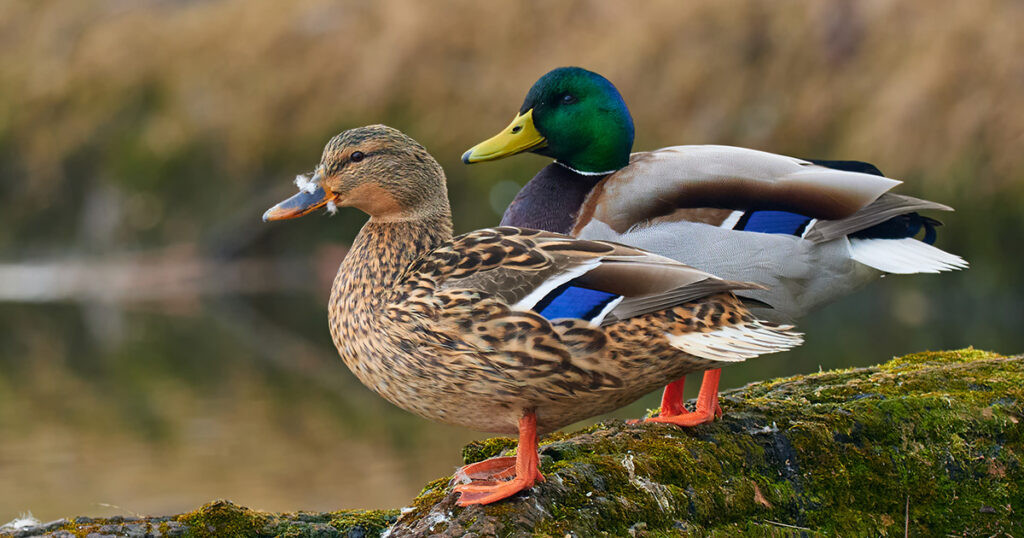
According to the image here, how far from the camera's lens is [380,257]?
3.32 m

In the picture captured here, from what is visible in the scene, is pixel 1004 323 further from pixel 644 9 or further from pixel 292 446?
pixel 644 9

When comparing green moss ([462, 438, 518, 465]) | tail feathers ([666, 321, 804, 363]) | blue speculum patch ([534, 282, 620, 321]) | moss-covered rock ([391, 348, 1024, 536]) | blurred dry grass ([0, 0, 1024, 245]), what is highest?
blurred dry grass ([0, 0, 1024, 245])

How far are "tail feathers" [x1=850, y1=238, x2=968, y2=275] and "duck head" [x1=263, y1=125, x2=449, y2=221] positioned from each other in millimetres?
1986

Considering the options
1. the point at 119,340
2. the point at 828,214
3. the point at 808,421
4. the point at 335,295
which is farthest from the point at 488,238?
the point at 119,340

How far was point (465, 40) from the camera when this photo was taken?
1421 inches

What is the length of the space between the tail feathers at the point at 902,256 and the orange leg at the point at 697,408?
0.99 meters

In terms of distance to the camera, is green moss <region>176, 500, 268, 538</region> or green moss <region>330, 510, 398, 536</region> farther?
green moss <region>330, 510, 398, 536</region>

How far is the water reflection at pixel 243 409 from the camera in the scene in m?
13.5

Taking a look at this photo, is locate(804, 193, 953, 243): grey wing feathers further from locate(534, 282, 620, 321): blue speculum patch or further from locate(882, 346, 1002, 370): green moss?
locate(534, 282, 620, 321): blue speculum patch

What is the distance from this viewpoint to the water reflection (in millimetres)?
13539

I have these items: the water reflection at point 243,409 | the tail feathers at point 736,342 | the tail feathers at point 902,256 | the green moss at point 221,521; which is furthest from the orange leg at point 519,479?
the water reflection at point 243,409

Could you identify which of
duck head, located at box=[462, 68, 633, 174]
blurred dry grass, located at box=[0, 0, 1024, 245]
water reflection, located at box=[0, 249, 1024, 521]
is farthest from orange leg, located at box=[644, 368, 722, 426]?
Result: blurred dry grass, located at box=[0, 0, 1024, 245]

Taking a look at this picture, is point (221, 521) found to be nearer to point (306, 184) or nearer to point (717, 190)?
point (306, 184)

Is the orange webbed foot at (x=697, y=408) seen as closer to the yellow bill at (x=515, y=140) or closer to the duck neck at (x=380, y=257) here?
the duck neck at (x=380, y=257)
